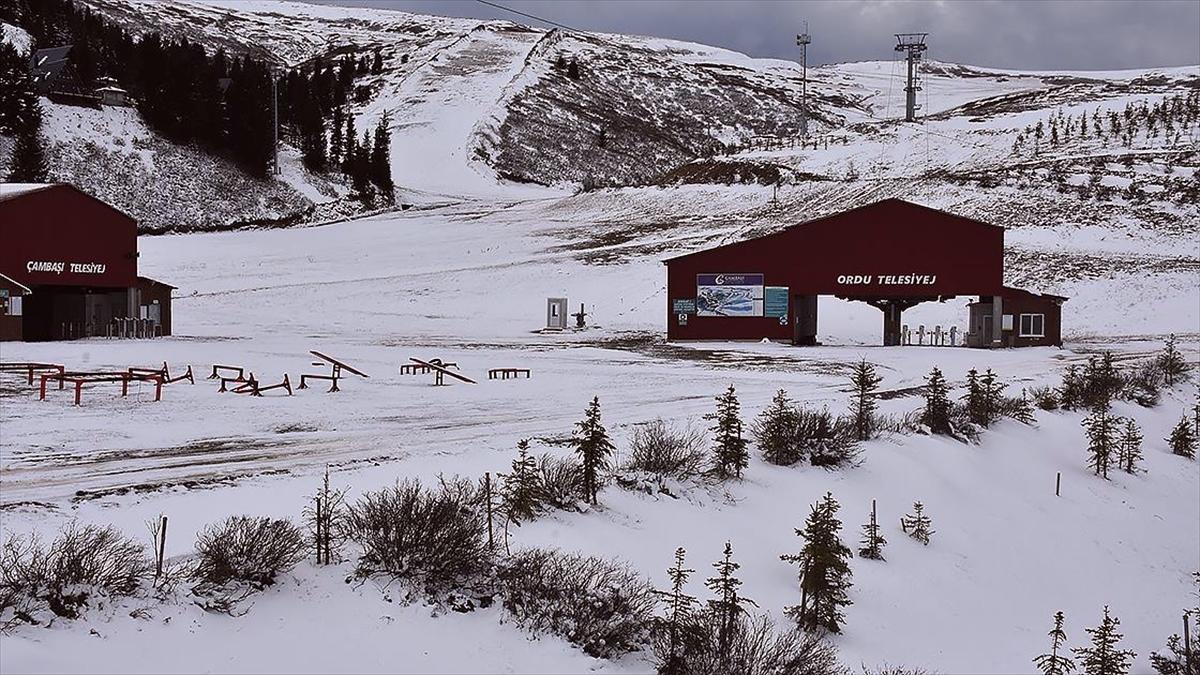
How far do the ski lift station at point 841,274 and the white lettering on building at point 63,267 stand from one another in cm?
2488

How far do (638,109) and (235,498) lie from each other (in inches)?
5083

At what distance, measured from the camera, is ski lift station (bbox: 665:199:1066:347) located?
4491 cm

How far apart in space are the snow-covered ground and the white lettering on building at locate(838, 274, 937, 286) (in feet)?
31.5

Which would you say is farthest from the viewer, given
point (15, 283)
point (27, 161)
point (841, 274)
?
point (27, 161)

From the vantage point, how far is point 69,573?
9.26 meters

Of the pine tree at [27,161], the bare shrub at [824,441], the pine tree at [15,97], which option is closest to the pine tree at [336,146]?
the pine tree at [15,97]

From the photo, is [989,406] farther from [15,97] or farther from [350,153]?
[350,153]

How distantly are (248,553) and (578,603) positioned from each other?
3.51 m

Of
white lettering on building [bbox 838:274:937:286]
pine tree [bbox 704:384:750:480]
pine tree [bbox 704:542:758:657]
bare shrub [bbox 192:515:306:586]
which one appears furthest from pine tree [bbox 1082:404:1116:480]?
white lettering on building [bbox 838:274:937:286]

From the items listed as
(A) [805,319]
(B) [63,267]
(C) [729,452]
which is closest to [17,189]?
(B) [63,267]

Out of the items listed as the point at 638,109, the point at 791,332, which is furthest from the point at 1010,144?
the point at 638,109

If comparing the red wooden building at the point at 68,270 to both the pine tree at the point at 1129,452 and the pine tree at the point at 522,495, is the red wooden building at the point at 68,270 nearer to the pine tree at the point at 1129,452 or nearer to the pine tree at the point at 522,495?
the pine tree at the point at 522,495

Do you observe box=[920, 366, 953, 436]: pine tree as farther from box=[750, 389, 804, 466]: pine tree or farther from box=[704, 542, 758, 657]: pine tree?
box=[704, 542, 758, 657]: pine tree

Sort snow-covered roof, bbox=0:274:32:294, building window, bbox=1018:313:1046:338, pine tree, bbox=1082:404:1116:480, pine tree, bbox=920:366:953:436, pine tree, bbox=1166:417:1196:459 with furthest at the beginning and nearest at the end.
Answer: building window, bbox=1018:313:1046:338 → snow-covered roof, bbox=0:274:32:294 → pine tree, bbox=1166:417:1196:459 → pine tree, bbox=920:366:953:436 → pine tree, bbox=1082:404:1116:480
